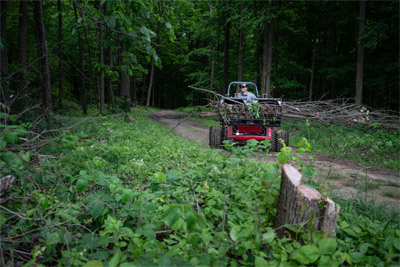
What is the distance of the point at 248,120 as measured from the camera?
24.8ft

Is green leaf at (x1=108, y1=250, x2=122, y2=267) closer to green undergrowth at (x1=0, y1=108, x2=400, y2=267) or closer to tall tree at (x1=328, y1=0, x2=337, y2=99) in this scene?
green undergrowth at (x1=0, y1=108, x2=400, y2=267)

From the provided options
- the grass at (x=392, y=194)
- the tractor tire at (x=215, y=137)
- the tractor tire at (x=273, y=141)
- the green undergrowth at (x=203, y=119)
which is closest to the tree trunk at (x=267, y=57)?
the green undergrowth at (x=203, y=119)

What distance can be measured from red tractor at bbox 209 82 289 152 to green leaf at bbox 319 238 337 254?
13.2ft

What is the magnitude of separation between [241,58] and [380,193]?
16.6 m

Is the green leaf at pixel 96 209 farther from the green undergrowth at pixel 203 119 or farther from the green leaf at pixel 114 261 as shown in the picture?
the green undergrowth at pixel 203 119

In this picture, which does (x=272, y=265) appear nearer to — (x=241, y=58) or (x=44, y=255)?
(x=44, y=255)

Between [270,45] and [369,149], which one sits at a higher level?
[270,45]

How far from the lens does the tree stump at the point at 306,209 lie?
234 cm

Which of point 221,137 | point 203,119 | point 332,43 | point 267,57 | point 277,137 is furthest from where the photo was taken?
point 203,119

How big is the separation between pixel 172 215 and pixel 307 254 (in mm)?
1243

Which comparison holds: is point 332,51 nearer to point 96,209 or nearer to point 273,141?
point 273,141

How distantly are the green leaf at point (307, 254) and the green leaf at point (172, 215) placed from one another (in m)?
1.12

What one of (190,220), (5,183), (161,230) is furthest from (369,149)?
(5,183)

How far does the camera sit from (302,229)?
2377 mm
